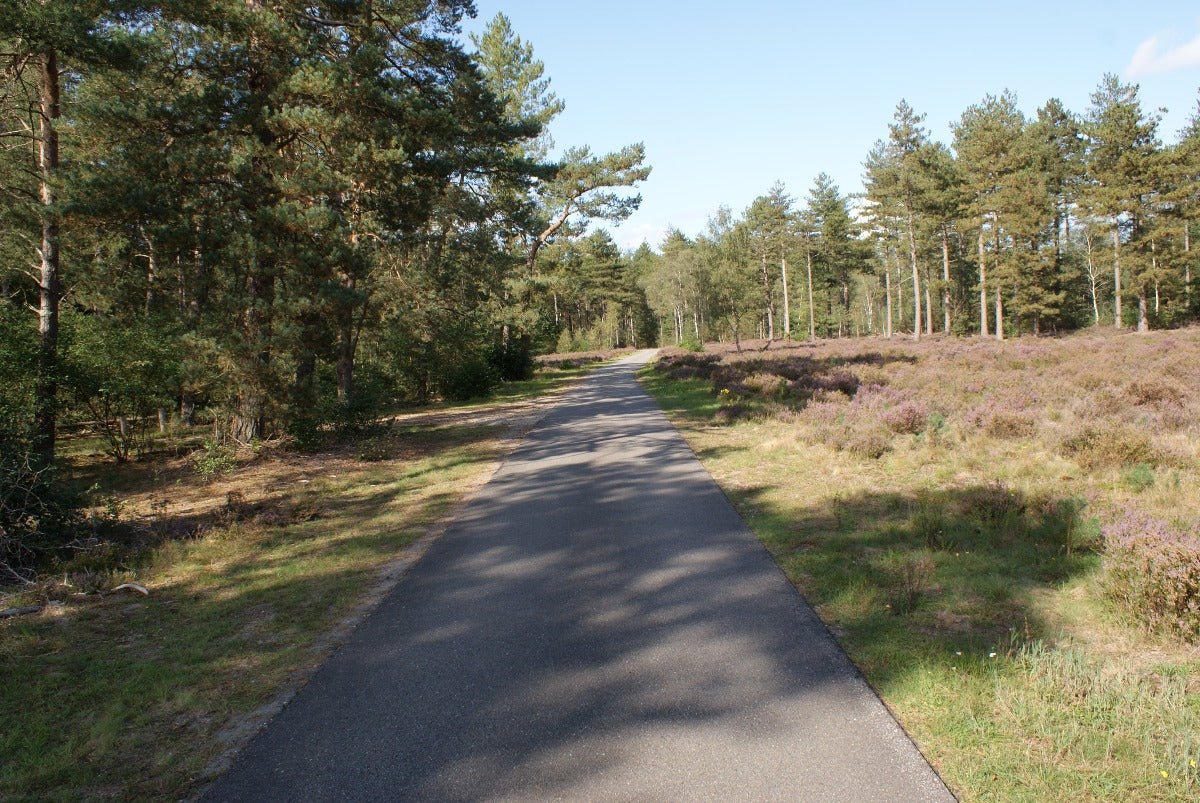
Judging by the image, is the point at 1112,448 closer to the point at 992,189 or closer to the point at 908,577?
the point at 908,577

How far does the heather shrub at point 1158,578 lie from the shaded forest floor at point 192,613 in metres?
5.38

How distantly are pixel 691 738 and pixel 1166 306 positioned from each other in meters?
61.9

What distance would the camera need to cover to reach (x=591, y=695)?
12.5 feet

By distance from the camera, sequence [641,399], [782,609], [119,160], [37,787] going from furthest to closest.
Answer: [641,399]
[119,160]
[782,609]
[37,787]

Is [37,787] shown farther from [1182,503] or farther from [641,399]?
[641,399]

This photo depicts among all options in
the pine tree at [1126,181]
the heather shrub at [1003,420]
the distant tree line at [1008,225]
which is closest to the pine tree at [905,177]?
the distant tree line at [1008,225]

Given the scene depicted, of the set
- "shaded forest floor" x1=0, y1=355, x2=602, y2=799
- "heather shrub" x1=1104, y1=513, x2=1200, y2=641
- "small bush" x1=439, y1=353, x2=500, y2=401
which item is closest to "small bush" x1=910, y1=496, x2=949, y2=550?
"heather shrub" x1=1104, y1=513, x2=1200, y2=641

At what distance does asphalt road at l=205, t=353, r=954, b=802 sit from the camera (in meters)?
3.07

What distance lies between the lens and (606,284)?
79375mm

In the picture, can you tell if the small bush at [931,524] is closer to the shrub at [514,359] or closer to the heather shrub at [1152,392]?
the heather shrub at [1152,392]

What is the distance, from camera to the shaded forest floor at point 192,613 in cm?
364

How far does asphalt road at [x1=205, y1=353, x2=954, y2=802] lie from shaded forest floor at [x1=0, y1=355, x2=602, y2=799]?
39 cm

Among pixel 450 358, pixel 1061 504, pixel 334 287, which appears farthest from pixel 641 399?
pixel 1061 504

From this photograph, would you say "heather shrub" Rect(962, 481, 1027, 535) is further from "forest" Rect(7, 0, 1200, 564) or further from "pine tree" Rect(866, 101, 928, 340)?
"pine tree" Rect(866, 101, 928, 340)
